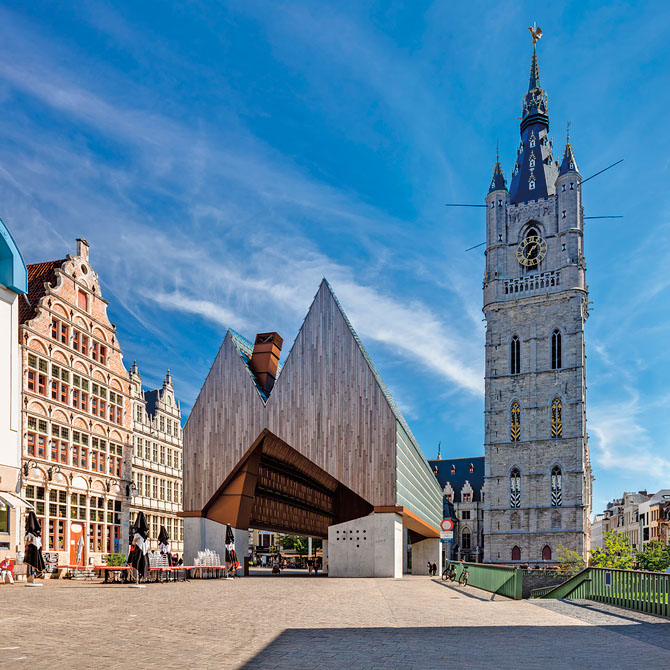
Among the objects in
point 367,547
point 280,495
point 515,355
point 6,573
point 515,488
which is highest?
point 515,355

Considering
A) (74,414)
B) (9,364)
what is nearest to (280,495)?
(74,414)

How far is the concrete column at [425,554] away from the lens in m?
53.1

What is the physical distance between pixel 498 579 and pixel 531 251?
74499 mm

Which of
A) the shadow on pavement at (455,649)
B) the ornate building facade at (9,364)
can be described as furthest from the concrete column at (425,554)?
the shadow on pavement at (455,649)

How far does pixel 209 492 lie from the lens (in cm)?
3922

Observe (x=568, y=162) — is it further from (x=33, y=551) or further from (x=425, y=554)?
(x=33, y=551)

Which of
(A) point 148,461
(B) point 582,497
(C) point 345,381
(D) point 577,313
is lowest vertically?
(B) point 582,497

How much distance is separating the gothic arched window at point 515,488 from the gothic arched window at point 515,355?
466 inches

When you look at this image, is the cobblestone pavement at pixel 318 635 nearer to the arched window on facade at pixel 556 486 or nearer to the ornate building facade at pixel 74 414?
the ornate building facade at pixel 74 414

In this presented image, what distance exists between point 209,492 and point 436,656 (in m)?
31.8

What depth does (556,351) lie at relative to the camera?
85125 mm

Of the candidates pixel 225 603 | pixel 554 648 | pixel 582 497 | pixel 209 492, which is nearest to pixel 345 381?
pixel 209 492

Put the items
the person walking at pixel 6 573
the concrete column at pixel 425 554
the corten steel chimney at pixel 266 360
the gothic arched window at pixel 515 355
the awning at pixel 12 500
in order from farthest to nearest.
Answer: the gothic arched window at pixel 515 355
the concrete column at pixel 425 554
the corten steel chimney at pixel 266 360
the awning at pixel 12 500
the person walking at pixel 6 573

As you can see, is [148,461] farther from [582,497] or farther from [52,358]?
[582,497]
